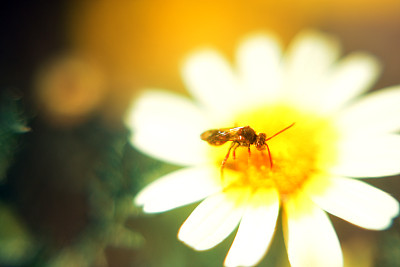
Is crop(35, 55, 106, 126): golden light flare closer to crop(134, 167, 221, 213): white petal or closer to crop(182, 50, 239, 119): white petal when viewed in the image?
crop(182, 50, 239, 119): white petal

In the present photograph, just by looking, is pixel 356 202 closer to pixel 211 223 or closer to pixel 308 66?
pixel 211 223

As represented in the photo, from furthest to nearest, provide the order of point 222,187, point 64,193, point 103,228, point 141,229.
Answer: point 64,193, point 141,229, point 103,228, point 222,187

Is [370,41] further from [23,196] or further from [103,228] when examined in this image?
[23,196]

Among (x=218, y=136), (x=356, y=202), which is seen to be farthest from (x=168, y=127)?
(x=356, y=202)

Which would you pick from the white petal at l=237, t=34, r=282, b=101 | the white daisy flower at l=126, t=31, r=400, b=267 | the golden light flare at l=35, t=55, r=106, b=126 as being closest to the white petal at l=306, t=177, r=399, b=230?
the white daisy flower at l=126, t=31, r=400, b=267

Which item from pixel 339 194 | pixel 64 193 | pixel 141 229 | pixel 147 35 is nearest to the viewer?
pixel 339 194

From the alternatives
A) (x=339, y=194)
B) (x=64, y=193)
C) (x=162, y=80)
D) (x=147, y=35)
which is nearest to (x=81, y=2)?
(x=147, y=35)

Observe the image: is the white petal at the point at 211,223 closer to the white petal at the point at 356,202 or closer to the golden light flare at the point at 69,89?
the white petal at the point at 356,202
